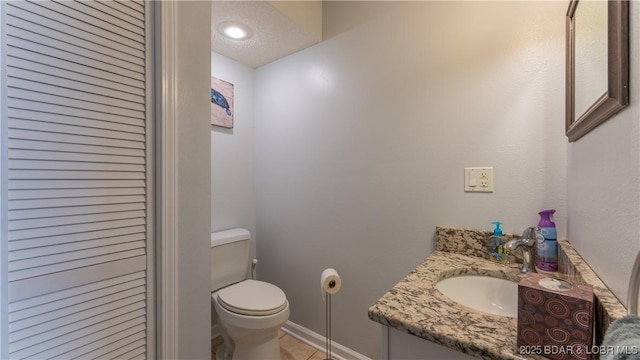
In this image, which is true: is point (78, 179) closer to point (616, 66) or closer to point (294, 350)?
point (616, 66)

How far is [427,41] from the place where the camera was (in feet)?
4.43

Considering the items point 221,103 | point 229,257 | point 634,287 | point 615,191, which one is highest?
point 221,103

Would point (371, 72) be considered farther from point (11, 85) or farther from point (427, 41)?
point (11, 85)

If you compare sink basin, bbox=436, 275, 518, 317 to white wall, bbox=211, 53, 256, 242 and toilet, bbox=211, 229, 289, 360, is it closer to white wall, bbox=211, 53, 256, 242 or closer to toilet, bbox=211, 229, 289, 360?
toilet, bbox=211, 229, 289, 360

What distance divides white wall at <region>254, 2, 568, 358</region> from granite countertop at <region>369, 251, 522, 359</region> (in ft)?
1.99

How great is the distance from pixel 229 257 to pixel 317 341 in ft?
2.78

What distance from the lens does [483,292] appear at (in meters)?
1.00

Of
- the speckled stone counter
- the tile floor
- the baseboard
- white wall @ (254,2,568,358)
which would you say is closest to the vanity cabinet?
the speckled stone counter

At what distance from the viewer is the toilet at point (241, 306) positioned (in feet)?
4.63

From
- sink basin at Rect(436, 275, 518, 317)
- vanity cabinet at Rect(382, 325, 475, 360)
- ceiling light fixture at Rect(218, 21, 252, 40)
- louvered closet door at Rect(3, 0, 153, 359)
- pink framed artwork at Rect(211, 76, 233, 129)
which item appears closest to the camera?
vanity cabinet at Rect(382, 325, 475, 360)

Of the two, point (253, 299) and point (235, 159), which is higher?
point (235, 159)

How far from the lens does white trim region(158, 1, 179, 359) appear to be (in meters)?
0.97

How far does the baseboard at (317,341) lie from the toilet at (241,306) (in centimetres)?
31

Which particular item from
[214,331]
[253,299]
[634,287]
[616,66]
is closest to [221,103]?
[253,299]
